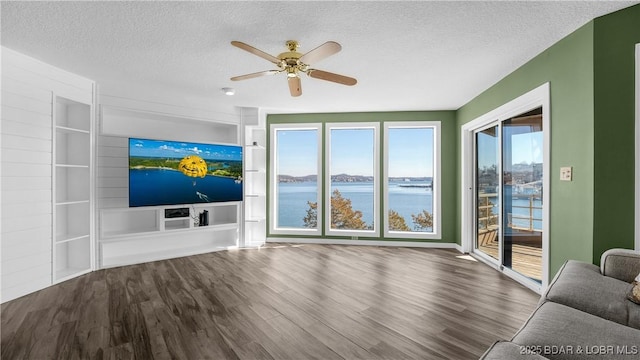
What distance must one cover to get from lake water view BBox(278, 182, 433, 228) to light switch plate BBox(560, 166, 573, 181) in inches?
101

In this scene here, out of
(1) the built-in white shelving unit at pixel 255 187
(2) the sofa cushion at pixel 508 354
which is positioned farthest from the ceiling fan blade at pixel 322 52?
(1) the built-in white shelving unit at pixel 255 187

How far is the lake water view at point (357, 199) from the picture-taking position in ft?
16.8

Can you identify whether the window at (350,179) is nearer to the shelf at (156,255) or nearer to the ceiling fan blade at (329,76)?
the shelf at (156,255)

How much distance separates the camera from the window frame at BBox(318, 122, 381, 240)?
5.12 metres

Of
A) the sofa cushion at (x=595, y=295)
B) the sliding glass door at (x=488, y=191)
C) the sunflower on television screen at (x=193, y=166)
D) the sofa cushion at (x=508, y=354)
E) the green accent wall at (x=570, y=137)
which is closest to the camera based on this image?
the sofa cushion at (x=508, y=354)

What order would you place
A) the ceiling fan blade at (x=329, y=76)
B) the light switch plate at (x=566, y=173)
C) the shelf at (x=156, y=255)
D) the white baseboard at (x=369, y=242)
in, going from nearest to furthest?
1. the light switch plate at (x=566, y=173)
2. the ceiling fan blade at (x=329, y=76)
3. the shelf at (x=156, y=255)
4. the white baseboard at (x=369, y=242)

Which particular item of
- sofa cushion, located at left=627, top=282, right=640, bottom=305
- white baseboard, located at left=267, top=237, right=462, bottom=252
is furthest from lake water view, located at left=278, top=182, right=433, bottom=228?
sofa cushion, located at left=627, top=282, right=640, bottom=305

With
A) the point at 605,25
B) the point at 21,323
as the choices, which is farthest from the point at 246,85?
the point at 605,25

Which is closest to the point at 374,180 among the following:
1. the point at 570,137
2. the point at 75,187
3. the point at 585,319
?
the point at 570,137

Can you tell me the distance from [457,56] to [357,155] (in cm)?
263

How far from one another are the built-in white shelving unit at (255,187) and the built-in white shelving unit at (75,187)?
214cm

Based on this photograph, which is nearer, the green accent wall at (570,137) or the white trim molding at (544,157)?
the green accent wall at (570,137)

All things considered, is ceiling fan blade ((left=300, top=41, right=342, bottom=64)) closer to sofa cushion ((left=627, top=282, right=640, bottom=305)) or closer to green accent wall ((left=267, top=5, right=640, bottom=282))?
green accent wall ((left=267, top=5, right=640, bottom=282))

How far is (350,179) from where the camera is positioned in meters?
5.26
